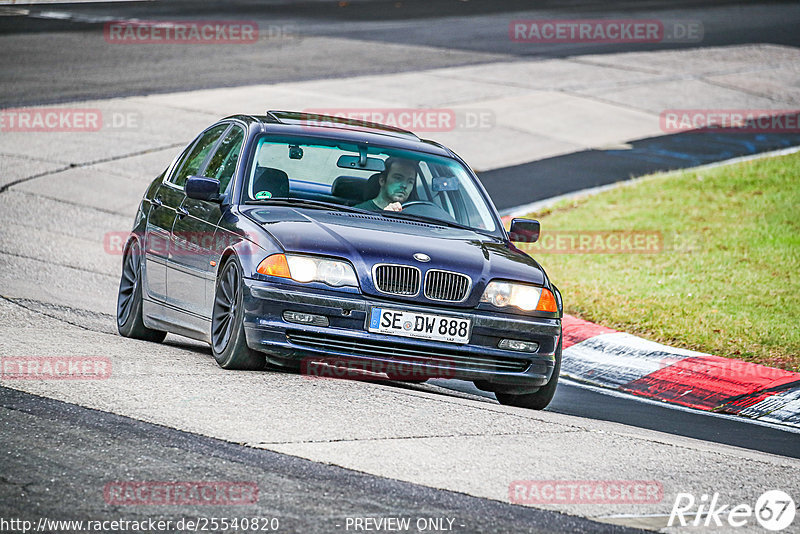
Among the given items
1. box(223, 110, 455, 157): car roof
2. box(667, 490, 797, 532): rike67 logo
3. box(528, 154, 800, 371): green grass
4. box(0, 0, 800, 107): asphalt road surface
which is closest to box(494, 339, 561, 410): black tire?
box(223, 110, 455, 157): car roof

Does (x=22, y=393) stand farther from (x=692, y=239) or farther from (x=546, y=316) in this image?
(x=692, y=239)

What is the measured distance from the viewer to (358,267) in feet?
23.9

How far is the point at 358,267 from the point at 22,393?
6.27ft

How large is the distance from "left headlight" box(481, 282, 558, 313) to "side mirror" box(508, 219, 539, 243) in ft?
3.26

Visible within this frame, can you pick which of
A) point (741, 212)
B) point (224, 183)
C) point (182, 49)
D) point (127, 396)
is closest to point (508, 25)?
point (182, 49)

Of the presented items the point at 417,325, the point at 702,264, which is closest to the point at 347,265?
the point at 417,325

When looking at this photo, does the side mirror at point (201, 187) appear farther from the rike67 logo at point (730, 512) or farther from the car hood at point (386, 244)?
the rike67 logo at point (730, 512)

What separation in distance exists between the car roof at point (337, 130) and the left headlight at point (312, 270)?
1520 millimetres

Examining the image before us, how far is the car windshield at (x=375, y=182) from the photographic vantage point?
8352mm

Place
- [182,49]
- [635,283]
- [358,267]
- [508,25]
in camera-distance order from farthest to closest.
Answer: [508,25] → [182,49] → [635,283] → [358,267]

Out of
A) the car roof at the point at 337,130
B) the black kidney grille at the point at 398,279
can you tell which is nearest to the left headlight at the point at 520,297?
the black kidney grille at the point at 398,279

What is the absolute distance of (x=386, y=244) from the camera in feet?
24.5

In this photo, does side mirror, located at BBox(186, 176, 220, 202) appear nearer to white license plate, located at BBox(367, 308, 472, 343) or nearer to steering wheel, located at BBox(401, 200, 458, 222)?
steering wheel, located at BBox(401, 200, 458, 222)

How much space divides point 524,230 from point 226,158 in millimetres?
2052
